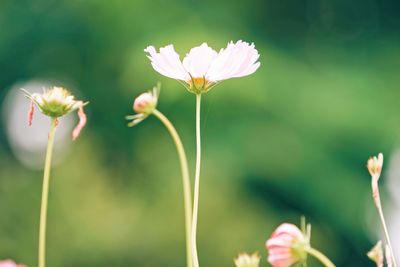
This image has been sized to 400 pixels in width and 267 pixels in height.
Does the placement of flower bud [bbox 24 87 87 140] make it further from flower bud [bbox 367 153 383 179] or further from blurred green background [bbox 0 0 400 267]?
blurred green background [bbox 0 0 400 267]

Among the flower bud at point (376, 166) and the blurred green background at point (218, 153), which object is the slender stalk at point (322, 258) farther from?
the blurred green background at point (218, 153)

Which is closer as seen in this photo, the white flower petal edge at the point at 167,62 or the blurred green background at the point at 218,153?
the white flower petal edge at the point at 167,62

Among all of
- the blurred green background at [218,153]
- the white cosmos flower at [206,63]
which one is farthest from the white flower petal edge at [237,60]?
the blurred green background at [218,153]

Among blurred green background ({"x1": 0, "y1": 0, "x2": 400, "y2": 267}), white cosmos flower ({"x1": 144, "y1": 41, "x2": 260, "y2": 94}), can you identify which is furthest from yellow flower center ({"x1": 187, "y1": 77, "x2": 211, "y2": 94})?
blurred green background ({"x1": 0, "y1": 0, "x2": 400, "y2": 267})

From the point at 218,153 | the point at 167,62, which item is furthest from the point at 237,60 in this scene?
the point at 218,153

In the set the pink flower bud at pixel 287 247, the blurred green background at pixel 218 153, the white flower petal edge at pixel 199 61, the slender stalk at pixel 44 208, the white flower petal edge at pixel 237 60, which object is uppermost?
the blurred green background at pixel 218 153

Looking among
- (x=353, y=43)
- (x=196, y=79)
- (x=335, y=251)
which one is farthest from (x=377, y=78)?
(x=196, y=79)
